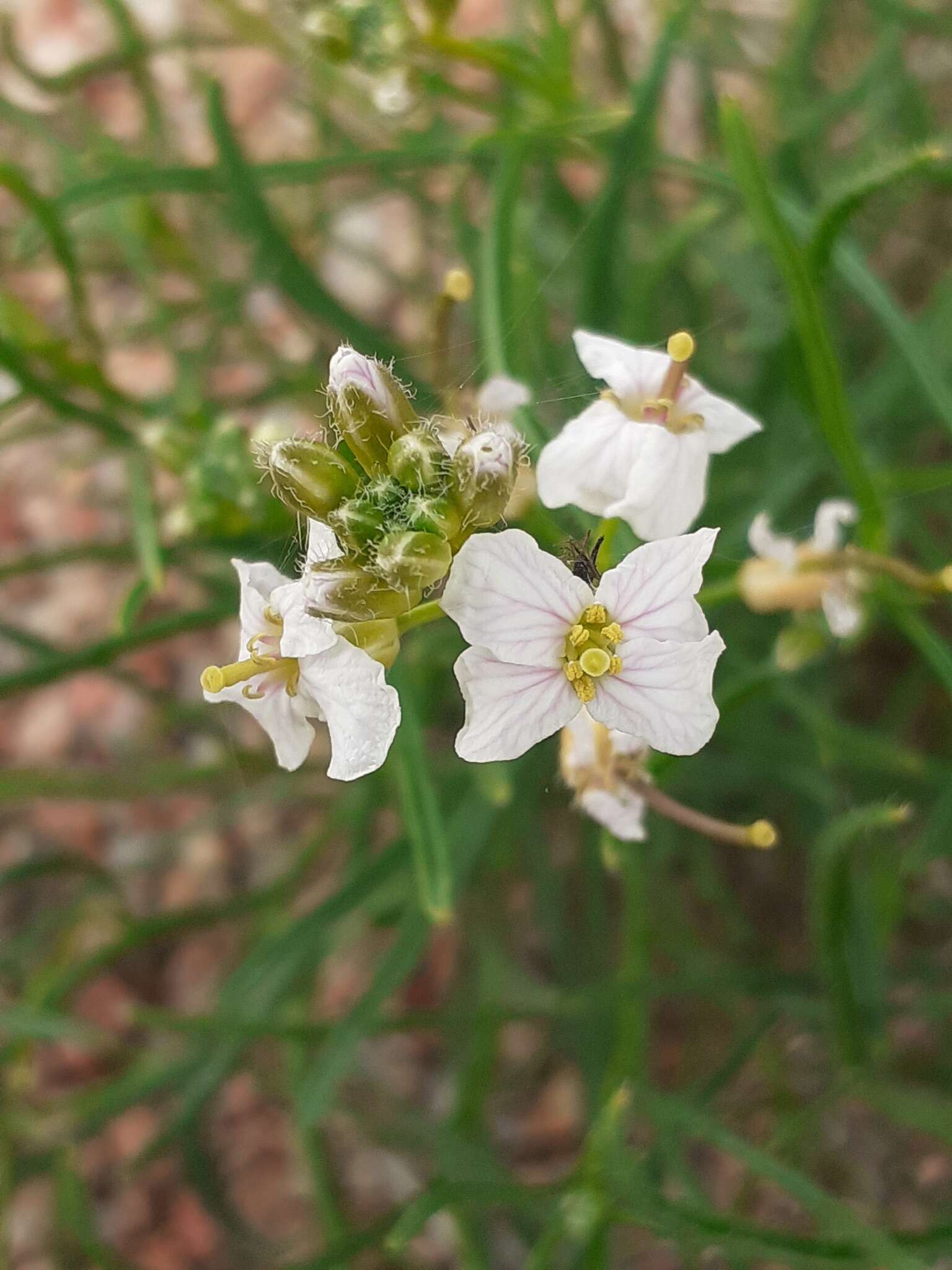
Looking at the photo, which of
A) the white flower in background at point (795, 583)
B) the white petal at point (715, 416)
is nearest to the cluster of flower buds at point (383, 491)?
the white petal at point (715, 416)

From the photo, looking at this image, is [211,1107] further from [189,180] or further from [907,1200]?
[189,180]

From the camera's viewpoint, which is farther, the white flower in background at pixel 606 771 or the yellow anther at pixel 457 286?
the yellow anther at pixel 457 286

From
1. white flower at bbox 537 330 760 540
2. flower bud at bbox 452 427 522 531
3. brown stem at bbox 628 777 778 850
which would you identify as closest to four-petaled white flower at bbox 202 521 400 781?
flower bud at bbox 452 427 522 531

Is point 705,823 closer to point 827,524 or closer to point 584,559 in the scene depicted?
point 584,559

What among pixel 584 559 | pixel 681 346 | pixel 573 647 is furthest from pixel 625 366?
pixel 573 647

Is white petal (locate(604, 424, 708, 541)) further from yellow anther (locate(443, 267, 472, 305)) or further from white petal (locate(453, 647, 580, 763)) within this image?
yellow anther (locate(443, 267, 472, 305))

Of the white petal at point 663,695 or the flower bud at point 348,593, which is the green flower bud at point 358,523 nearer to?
the flower bud at point 348,593
